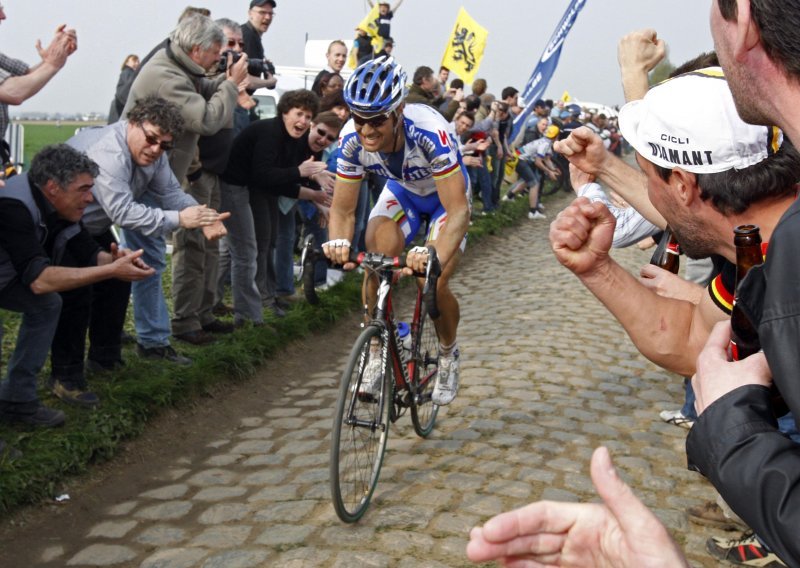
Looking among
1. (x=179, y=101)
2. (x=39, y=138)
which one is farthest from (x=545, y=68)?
(x=39, y=138)

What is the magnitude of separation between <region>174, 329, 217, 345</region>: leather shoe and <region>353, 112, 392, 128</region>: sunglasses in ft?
9.49

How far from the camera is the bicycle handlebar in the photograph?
4777 mm

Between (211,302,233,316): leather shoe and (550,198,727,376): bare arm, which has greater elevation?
(550,198,727,376): bare arm

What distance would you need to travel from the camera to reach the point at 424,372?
6.21 meters

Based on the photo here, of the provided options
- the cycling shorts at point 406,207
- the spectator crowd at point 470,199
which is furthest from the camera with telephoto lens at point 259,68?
the cycling shorts at point 406,207

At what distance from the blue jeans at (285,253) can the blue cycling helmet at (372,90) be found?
372 centimetres

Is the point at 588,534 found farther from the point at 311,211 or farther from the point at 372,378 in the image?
the point at 311,211

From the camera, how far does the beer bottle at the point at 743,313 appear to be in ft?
5.78

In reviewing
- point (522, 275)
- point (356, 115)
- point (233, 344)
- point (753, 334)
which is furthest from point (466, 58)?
point (753, 334)

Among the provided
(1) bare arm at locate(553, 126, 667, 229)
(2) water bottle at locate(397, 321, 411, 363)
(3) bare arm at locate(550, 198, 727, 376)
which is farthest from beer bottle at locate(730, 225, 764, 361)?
(2) water bottle at locate(397, 321, 411, 363)

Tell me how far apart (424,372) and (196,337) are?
2284 millimetres

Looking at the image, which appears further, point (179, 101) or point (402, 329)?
point (179, 101)

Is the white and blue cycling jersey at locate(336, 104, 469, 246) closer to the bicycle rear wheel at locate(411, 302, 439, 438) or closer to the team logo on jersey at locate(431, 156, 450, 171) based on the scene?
the team logo on jersey at locate(431, 156, 450, 171)

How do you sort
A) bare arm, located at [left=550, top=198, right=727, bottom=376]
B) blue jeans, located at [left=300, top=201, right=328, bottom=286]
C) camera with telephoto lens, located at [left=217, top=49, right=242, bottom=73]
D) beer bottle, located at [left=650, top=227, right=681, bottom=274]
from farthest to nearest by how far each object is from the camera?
1. blue jeans, located at [left=300, top=201, right=328, bottom=286]
2. camera with telephoto lens, located at [left=217, top=49, right=242, bottom=73]
3. beer bottle, located at [left=650, top=227, right=681, bottom=274]
4. bare arm, located at [left=550, top=198, right=727, bottom=376]
